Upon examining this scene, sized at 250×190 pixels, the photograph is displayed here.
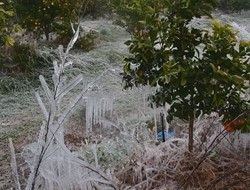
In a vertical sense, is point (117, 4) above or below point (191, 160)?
above

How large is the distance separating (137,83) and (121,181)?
28.0 inches

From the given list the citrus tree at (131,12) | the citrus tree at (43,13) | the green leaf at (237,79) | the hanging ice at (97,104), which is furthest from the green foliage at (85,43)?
the green leaf at (237,79)

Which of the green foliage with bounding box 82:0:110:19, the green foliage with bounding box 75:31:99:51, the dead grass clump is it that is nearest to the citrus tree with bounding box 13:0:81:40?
the green foliage with bounding box 75:31:99:51

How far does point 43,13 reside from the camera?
6617 mm

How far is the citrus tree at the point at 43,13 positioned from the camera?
6527mm

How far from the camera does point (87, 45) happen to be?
270 inches

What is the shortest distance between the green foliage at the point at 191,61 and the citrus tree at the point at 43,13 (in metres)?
4.15

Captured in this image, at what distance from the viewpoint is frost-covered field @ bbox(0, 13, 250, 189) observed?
112 inches

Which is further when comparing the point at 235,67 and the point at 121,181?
the point at 121,181

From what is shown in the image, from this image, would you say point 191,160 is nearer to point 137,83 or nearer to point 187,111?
point 187,111

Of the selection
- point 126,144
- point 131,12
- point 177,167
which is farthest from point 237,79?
point 131,12

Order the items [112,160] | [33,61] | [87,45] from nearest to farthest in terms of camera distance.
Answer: [112,160] < [33,61] < [87,45]

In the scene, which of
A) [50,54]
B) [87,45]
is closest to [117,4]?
[87,45]

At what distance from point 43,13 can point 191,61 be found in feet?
14.9
